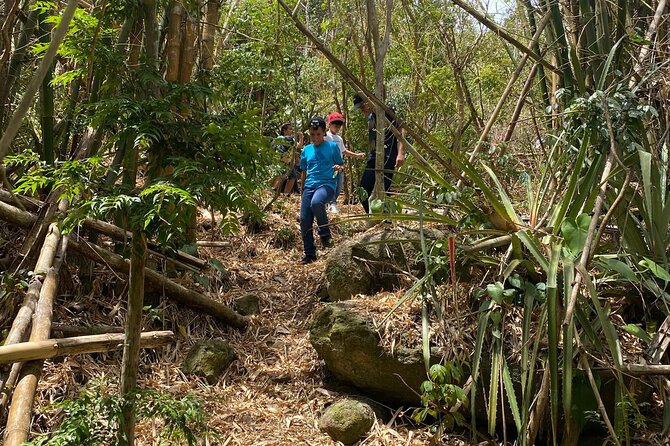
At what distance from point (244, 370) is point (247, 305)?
72cm

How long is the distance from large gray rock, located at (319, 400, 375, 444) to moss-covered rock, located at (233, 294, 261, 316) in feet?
4.42

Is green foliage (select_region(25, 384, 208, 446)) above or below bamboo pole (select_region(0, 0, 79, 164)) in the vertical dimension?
below

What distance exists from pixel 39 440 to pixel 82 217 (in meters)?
0.86

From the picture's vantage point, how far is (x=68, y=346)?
10.2 feet

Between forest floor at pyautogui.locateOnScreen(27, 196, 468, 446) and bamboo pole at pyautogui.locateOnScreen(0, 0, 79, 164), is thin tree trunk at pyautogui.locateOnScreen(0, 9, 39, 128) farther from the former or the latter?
bamboo pole at pyautogui.locateOnScreen(0, 0, 79, 164)

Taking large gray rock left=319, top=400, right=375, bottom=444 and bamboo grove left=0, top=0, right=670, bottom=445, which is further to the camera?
large gray rock left=319, top=400, right=375, bottom=444

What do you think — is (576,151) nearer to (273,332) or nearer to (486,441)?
(486,441)

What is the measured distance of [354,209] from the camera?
25.9ft

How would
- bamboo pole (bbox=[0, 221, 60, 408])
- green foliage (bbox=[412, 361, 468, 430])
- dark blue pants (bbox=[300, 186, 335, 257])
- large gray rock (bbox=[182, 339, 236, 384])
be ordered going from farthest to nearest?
dark blue pants (bbox=[300, 186, 335, 257])
large gray rock (bbox=[182, 339, 236, 384])
green foliage (bbox=[412, 361, 468, 430])
bamboo pole (bbox=[0, 221, 60, 408])

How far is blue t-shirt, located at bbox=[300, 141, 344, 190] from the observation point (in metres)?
5.83

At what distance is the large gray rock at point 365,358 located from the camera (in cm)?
371

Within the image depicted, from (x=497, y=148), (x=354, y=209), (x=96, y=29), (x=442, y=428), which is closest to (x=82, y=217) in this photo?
(x=96, y=29)

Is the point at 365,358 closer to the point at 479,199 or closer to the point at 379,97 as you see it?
the point at 479,199

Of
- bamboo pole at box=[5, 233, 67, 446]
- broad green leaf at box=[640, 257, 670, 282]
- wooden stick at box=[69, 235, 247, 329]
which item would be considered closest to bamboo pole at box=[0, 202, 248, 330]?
wooden stick at box=[69, 235, 247, 329]
